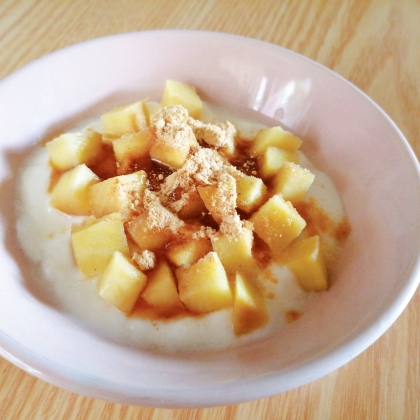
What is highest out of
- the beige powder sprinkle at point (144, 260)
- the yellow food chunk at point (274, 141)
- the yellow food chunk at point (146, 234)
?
the yellow food chunk at point (274, 141)

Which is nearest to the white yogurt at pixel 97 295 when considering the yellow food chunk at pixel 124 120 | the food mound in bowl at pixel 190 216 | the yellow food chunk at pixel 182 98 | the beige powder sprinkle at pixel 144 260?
the food mound in bowl at pixel 190 216

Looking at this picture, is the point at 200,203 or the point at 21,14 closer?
the point at 200,203

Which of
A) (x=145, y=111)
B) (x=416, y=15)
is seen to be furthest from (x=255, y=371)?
(x=416, y=15)

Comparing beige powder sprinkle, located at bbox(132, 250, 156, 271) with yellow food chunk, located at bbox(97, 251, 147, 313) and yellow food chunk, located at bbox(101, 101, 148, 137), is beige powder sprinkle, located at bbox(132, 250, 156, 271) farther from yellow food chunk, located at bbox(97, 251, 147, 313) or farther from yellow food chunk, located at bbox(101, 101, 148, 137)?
yellow food chunk, located at bbox(101, 101, 148, 137)

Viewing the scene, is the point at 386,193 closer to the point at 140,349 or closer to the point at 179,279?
the point at 179,279

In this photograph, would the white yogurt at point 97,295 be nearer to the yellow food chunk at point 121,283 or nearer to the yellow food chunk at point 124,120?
the yellow food chunk at point 121,283

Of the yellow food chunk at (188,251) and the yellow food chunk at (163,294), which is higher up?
the yellow food chunk at (188,251)
